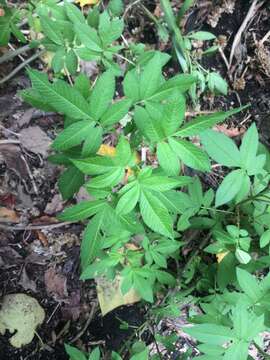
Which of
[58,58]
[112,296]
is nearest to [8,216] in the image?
[112,296]

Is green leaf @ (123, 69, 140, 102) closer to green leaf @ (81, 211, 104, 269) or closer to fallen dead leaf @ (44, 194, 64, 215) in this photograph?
green leaf @ (81, 211, 104, 269)

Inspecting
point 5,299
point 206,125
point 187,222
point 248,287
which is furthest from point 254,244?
point 5,299

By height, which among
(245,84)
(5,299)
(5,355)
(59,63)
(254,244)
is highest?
(59,63)

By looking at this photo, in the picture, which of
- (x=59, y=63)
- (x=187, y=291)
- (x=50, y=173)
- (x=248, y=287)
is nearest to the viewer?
(x=248, y=287)

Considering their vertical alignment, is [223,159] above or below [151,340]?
above

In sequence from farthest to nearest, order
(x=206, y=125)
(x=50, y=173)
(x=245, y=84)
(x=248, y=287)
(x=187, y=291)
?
(x=245, y=84)
(x=50, y=173)
(x=187, y=291)
(x=248, y=287)
(x=206, y=125)

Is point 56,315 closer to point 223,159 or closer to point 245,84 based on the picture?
point 223,159

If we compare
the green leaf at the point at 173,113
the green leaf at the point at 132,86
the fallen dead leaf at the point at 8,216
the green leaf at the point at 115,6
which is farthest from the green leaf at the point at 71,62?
the fallen dead leaf at the point at 8,216

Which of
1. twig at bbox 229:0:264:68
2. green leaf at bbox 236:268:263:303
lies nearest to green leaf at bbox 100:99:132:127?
green leaf at bbox 236:268:263:303
